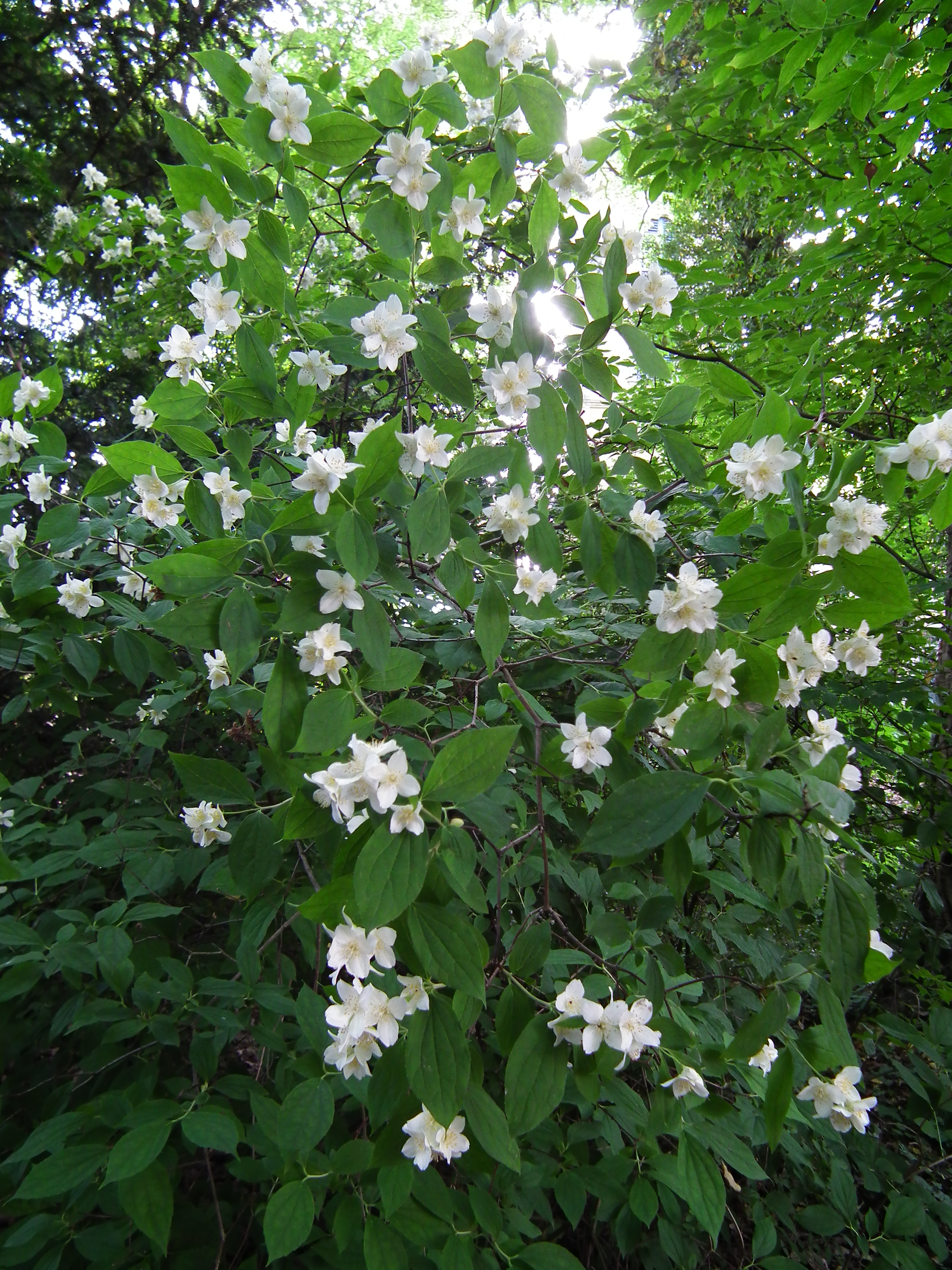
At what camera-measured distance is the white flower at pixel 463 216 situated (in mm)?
1178

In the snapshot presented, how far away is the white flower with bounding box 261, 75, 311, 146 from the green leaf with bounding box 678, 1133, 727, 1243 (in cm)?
169

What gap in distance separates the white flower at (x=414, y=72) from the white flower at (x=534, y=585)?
2.47ft

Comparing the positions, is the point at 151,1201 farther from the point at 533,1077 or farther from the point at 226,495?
the point at 226,495

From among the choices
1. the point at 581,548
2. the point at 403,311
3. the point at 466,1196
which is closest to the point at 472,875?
the point at 581,548

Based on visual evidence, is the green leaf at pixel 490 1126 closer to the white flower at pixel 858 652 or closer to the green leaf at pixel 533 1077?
the green leaf at pixel 533 1077

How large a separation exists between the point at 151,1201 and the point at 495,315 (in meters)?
1.65

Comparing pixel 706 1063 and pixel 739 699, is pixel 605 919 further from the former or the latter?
pixel 739 699

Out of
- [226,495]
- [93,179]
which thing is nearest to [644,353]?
[226,495]

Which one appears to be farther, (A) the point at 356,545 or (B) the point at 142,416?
(B) the point at 142,416

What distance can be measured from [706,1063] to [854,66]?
9.68 feet

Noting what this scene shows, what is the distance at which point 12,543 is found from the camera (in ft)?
4.94

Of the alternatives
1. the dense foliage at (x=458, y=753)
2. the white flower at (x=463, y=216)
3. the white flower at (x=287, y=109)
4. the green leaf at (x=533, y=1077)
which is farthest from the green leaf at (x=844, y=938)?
the white flower at (x=287, y=109)

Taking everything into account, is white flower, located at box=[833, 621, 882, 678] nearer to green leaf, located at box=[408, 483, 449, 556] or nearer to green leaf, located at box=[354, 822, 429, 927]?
green leaf, located at box=[408, 483, 449, 556]

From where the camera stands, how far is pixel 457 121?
1032 millimetres
